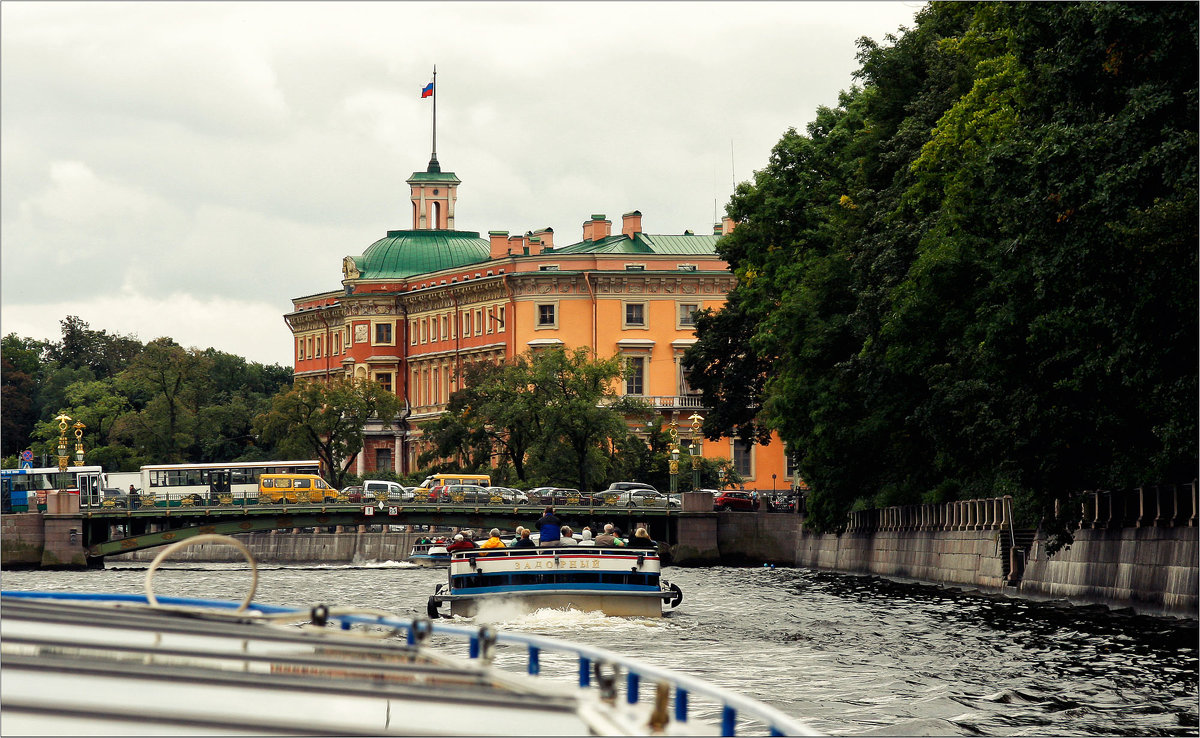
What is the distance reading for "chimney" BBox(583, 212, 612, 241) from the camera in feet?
423

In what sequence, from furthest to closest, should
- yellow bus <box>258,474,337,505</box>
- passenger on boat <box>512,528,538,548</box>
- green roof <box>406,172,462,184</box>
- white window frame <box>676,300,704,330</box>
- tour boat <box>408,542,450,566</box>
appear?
green roof <box>406,172,462,184</box>, white window frame <box>676,300,704,330</box>, yellow bus <box>258,474,337,505</box>, tour boat <box>408,542,450,566</box>, passenger on boat <box>512,528,538,548</box>

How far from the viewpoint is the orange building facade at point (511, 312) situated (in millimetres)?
121750

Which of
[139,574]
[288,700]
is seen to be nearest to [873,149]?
[139,574]

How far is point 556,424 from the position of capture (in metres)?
97.1

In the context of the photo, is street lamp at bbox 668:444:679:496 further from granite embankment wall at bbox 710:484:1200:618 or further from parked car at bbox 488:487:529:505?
granite embankment wall at bbox 710:484:1200:618

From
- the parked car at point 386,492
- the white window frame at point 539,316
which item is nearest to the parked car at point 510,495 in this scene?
the parked car at point 386,492

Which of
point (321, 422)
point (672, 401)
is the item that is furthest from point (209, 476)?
point (672, 401)

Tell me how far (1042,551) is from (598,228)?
86.1 metres

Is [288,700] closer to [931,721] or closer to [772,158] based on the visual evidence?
[931,721]

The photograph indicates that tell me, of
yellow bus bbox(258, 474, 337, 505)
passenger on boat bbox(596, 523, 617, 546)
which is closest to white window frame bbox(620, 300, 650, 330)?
yellow bus bbox(258, 474, 337, 505)

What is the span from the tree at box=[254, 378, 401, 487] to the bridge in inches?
989

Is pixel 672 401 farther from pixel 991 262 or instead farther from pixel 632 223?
pixel 991 262

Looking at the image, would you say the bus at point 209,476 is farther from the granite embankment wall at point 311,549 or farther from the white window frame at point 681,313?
the white window frame at point 681,313

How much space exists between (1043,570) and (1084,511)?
3800 mm
